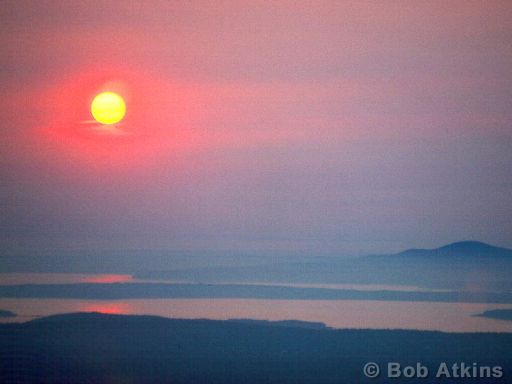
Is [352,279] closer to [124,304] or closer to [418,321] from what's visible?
[418,321]

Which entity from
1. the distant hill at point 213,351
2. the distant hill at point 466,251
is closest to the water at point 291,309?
the distant hill at point 213,351

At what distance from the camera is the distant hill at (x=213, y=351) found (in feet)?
24.3

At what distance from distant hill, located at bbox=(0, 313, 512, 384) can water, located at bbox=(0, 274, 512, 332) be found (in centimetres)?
6

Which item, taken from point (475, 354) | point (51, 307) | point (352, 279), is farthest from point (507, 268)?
point (51, 307)

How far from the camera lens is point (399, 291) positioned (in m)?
7.50

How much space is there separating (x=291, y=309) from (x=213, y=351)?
26.9 inches

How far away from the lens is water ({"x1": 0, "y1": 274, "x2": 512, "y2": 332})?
742 centimetres

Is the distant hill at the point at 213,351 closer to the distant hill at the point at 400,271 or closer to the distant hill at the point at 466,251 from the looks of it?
the distant hill at the point at 400,271

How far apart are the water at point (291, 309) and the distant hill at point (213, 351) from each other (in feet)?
0.20

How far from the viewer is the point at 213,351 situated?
7.47 metres

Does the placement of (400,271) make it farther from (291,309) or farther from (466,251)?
(291,309)

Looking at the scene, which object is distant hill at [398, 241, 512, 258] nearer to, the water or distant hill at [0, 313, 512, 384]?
→ the water

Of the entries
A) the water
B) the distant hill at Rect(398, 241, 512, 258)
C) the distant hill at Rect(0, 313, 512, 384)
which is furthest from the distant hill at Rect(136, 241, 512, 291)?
the distant hill at Rect(0, 313, 512, 384)

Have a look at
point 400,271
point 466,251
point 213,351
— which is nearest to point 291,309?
point 213,351
